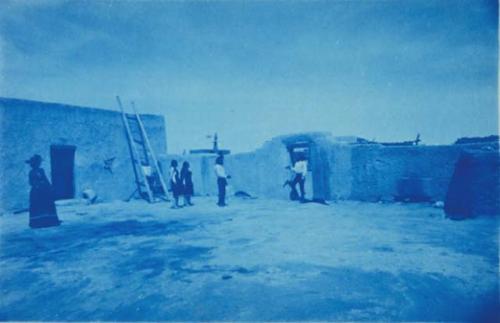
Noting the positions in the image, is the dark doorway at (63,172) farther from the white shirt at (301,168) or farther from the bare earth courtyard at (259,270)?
the white shirt at (301,168)

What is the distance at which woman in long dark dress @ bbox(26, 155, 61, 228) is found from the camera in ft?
25.1

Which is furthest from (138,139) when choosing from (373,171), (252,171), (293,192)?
(373,171)

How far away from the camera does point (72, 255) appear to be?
5113mm

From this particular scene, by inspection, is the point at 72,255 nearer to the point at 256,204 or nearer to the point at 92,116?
the point at 256,204

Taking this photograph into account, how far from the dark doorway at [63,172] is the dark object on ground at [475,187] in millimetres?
12655

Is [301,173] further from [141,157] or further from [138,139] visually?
[138,139]

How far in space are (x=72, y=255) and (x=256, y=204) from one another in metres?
6.28

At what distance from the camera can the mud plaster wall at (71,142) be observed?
10.8 metres

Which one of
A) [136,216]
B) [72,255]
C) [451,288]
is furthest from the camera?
[136,216]

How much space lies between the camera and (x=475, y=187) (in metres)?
7.00

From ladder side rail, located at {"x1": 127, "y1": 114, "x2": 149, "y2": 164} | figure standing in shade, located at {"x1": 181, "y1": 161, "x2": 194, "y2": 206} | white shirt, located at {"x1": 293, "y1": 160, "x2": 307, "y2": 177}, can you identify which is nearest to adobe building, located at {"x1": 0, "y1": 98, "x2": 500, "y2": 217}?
ladder side rail, located at {"x1": 127, "y1": 114, "x2": 149, "y2": 164}

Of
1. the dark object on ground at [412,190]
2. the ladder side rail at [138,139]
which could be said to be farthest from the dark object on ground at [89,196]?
the dark object on ground at [412,190]

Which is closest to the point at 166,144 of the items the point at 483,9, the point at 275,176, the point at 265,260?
the point at 275,176

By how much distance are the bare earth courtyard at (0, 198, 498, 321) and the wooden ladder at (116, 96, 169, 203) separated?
21.8ft
